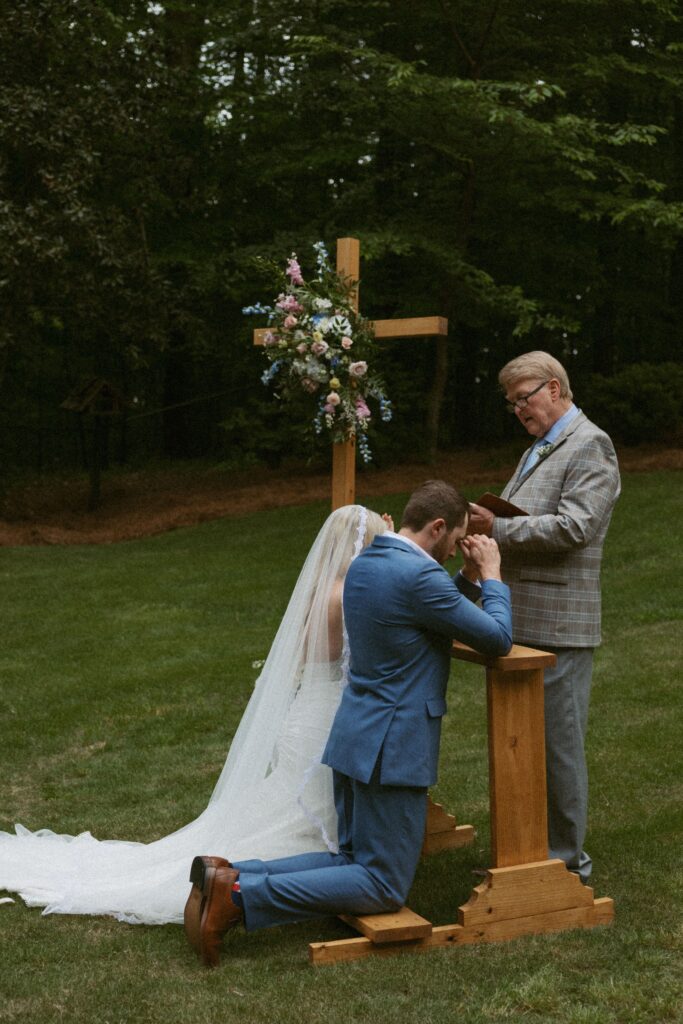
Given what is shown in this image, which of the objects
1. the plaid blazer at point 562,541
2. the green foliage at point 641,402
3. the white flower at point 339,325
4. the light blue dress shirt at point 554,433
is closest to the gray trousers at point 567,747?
the plaid blazer at point 562,541

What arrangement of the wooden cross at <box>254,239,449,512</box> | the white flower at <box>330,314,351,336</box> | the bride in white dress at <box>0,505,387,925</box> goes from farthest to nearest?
the wooden cross at <box>254,239,449,512</box>
the white flower at <box>330,314,351,336</box>
the bride in white dress at <box>0,505,387,925</box>

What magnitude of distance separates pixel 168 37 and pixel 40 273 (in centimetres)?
548

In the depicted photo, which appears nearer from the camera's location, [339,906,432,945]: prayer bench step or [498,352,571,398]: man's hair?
[339,906,432,945]: prayer bench step

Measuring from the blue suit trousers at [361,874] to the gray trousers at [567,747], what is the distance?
645 millimetres

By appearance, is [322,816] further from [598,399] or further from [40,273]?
[598,399]

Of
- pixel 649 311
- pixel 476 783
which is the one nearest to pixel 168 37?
pixel 649 311

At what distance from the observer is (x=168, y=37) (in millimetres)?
18219

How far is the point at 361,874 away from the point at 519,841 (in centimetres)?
64

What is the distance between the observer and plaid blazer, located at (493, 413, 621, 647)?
449 cm

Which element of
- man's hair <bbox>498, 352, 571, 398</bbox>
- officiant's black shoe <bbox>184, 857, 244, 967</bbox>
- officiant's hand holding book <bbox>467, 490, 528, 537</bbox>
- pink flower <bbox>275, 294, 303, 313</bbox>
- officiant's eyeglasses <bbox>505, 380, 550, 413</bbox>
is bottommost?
officiant's black shoe <bbox>184, 857, 244, 967</bbox>

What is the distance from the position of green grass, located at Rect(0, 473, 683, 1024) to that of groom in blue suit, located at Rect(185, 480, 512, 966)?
218mm

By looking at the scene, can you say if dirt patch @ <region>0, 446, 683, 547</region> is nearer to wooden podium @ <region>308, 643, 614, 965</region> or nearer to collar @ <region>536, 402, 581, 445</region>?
collar @ <region>536, 402, 581, 445</region>

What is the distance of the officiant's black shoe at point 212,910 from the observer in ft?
13.1

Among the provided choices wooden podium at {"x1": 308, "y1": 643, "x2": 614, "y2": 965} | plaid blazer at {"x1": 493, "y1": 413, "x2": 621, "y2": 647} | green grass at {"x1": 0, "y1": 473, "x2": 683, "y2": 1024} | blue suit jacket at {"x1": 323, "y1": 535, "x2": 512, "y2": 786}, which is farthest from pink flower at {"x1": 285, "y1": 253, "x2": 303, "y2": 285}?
green grass at {"x1": 0, "y1": 473, "x2": 683, "y2": 1024}
